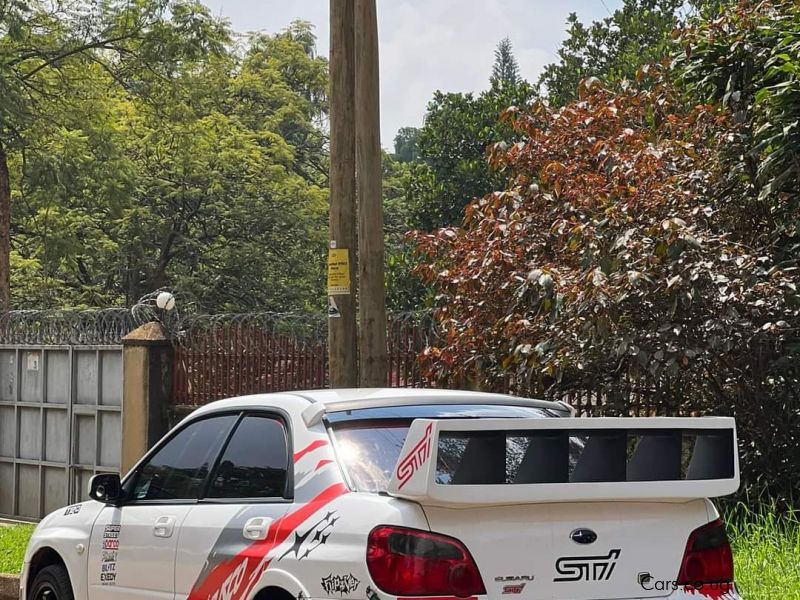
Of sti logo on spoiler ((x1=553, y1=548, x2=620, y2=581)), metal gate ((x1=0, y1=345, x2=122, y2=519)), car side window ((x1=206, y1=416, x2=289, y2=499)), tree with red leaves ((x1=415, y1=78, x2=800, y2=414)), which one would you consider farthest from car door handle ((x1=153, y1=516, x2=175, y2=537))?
metal gate ((x1=0, y1=345, x2=122, y2=519))

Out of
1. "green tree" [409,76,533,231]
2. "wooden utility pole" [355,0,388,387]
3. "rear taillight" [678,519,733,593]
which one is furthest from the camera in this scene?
"green tree" [409,76,533,231]

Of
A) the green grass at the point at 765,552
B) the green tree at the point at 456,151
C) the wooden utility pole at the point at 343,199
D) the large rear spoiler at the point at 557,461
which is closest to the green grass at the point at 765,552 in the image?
the green grass at the point at 765,552

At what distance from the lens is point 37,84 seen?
24.9 meters

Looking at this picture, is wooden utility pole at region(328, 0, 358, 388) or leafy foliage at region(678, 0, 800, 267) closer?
leafy foliage at region(678, 0, 800, 267)

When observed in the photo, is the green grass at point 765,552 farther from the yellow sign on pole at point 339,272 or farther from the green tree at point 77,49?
the green tree at point 77,49

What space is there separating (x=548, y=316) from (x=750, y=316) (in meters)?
1.51

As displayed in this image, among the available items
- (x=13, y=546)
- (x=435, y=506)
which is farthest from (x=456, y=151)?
(x=435, y=506)

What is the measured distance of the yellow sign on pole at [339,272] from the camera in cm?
1068

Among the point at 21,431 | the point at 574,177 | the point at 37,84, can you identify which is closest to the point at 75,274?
the point at 37,84

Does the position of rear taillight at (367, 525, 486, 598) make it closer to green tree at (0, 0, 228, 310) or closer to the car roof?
the car roof

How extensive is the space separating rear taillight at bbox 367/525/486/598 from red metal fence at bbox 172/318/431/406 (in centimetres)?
668

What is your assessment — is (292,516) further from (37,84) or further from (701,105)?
(37,84)

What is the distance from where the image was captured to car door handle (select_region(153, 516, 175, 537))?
6.73 meters

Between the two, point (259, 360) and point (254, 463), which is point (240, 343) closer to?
point (259, 360)
